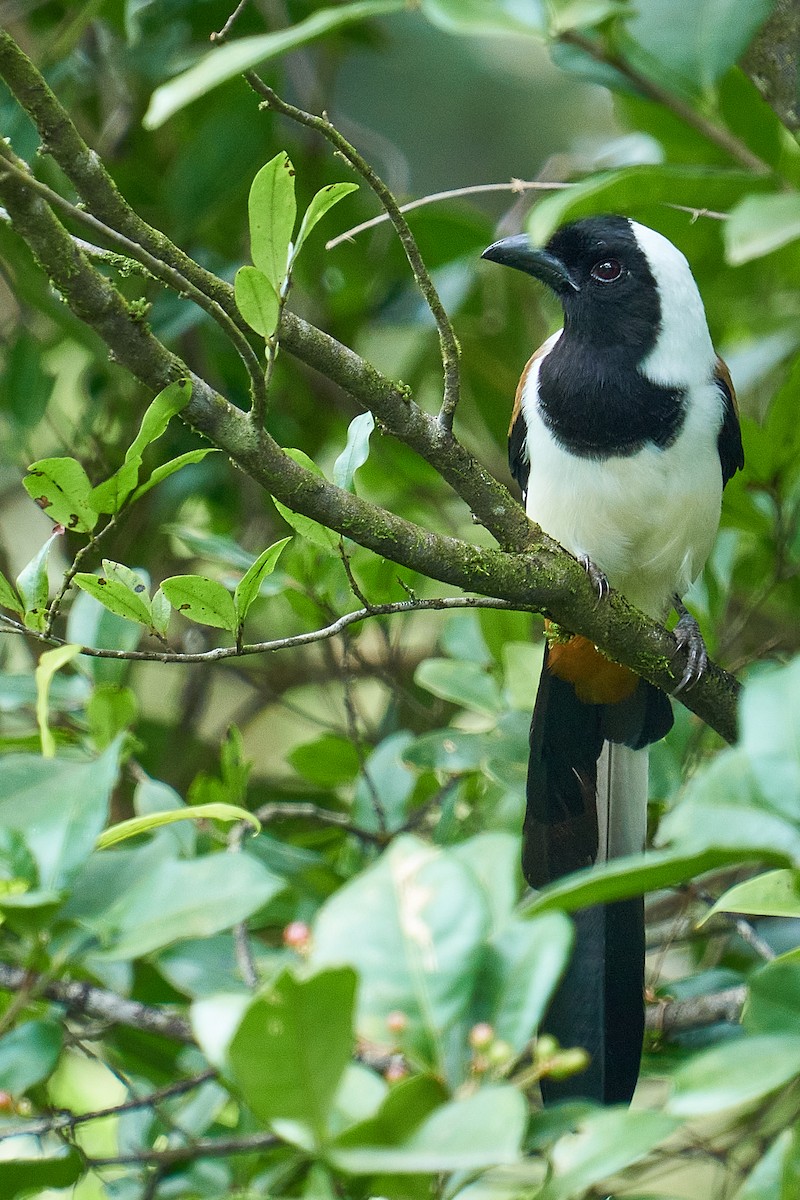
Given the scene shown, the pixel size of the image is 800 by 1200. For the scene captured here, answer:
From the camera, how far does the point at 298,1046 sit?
0.83m

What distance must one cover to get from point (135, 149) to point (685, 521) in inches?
62.5

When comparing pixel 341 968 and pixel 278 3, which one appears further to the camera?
pixel 278 3

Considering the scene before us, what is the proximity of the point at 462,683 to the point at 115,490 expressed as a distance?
105cm

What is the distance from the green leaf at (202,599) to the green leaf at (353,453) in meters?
0.19

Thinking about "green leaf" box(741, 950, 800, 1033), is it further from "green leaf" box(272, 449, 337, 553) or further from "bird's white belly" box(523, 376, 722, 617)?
"bird's white belly" box(523, 376, 722, 617)

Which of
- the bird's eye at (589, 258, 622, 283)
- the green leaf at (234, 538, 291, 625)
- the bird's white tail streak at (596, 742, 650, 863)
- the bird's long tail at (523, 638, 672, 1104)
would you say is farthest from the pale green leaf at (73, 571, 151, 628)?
the bird's eye at (589, 258, 622, 283)

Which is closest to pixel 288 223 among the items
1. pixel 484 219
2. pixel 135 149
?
pixel 484 219

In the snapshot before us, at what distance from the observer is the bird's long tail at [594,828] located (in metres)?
1.97

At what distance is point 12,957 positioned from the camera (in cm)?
166

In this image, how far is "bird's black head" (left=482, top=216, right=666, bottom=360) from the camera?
243 cm

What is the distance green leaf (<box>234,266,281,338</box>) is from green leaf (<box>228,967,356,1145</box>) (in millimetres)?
637

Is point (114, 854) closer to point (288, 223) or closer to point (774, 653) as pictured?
point (288, 223)

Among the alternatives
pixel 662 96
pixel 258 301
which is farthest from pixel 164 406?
pixel 662 96

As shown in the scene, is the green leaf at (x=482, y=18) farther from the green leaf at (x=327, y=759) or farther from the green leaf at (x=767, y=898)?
the green leaf at (x=327, y=759)
